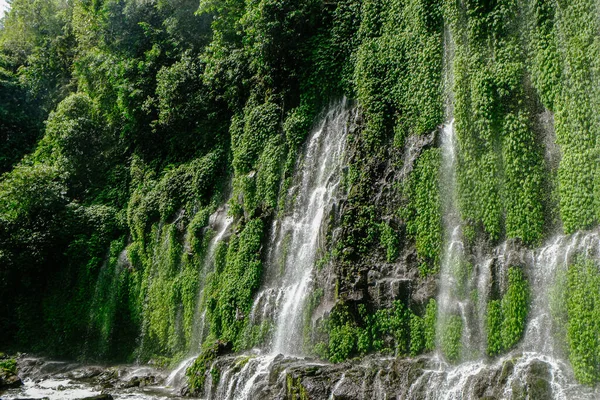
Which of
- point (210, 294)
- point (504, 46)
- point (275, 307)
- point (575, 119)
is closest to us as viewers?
point (575, 119)

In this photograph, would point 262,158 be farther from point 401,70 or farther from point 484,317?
point 484,317

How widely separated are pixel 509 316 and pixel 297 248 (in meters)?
7.08

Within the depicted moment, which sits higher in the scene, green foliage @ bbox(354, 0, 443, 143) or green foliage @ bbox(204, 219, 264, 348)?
green foliage @ bbox(354, 0, 443, 143)

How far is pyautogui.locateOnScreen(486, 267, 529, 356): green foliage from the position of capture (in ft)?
38.1

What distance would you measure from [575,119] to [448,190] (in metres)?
3.41

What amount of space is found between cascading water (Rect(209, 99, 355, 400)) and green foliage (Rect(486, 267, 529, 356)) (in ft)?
17.5

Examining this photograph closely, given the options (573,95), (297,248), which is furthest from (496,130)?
(297,248)

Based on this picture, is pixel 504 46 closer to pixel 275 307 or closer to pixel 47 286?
pixel 275 307

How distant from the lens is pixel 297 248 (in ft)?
56.2

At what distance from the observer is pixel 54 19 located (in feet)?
124

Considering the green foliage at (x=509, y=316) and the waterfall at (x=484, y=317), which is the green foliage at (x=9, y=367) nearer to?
the waterfall at (x=484, y=317)

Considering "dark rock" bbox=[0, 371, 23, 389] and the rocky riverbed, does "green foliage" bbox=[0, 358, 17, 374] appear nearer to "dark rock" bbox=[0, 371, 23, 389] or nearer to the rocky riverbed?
"dark rock" bbox=[0, 371, 23, 389]

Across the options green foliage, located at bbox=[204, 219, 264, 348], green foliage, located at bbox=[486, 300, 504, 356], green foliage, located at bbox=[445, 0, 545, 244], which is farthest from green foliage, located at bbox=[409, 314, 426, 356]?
green foliage, located at bbox=[204, 219, 264, 348]

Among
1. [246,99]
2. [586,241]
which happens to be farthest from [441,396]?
[246,99]
